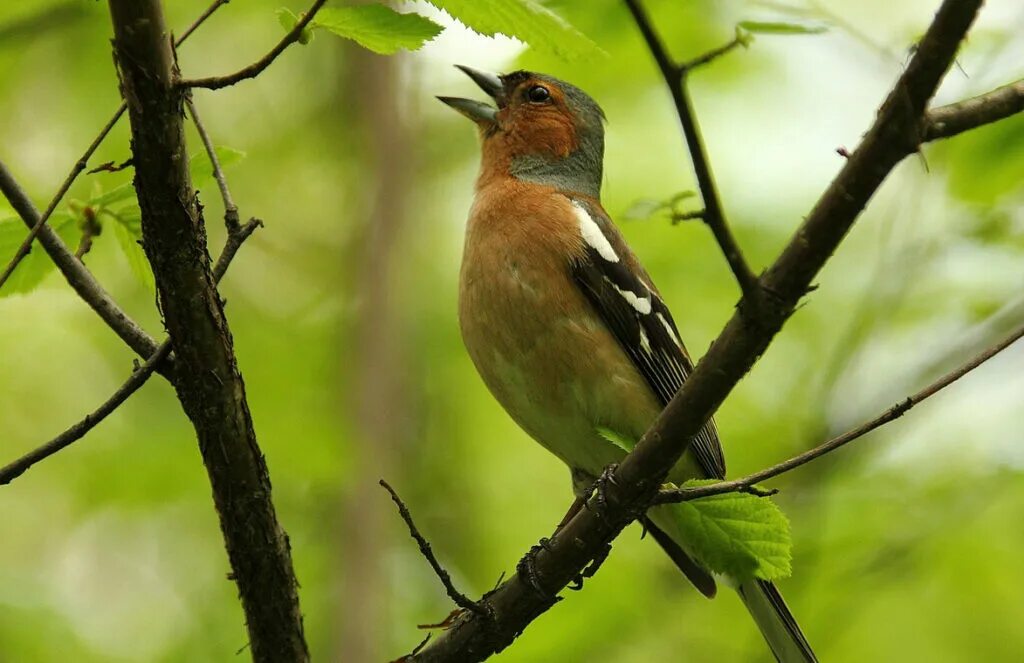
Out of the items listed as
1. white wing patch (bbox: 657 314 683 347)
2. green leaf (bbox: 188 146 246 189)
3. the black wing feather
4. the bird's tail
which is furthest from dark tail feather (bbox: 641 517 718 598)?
green leaf (bbox: 188 146 246 189)

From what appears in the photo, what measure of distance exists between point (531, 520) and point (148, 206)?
4799 mm

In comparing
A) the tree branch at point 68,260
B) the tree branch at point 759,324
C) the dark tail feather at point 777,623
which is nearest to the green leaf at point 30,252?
the tree branch at point 68,260

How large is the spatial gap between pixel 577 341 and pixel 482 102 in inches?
81.3

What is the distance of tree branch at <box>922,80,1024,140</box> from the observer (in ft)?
7.99

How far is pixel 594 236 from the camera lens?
16.9 ft

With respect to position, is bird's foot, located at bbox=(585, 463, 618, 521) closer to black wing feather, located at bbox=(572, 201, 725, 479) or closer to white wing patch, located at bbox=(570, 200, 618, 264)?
black wing feather, located at bbox=(572, 201, 725, 479)

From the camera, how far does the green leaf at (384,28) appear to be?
2789 mm

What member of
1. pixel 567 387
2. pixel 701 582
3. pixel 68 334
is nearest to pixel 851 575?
pixel 701 582

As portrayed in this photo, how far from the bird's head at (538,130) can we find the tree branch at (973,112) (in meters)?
3.38

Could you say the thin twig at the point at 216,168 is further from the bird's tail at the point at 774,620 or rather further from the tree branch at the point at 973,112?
the bird's tail at the point at 774,620

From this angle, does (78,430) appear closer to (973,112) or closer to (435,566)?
(435,566)

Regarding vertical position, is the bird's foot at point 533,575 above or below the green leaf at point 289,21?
below

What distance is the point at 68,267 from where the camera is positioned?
3.33m

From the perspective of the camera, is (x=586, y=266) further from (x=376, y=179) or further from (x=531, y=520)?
(x=376, y=179)
